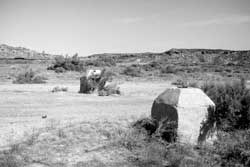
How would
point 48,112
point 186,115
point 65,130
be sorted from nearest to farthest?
1. point 186,115
2. point 65,130
3. point 48,112

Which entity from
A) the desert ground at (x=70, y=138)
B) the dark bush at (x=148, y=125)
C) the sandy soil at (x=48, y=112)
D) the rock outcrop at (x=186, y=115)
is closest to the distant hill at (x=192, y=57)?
the sandy soil at (x=48, y=112)

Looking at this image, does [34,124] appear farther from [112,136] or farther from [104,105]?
[104,105]

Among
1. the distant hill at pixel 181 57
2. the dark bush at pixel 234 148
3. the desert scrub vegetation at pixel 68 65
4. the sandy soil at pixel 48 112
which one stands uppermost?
the distant hill at pixel 181 57

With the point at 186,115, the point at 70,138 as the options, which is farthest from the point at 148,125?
the point at 70,138

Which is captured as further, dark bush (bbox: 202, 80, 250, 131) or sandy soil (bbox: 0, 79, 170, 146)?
sandy soil (bbox: 0, 79, 170, 146)

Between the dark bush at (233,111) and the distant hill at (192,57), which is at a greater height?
the distant hill at (192,57)

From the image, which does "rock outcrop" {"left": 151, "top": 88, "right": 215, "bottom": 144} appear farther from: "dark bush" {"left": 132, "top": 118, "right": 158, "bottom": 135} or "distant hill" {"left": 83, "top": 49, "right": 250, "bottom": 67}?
"distant hill" {"left": 83, "top": 49, "right": 250, "bottom": 67}

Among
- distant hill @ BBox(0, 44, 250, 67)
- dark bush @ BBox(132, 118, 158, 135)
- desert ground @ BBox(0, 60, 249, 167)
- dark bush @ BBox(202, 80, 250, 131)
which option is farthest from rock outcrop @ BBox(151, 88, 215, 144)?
distant hill @ BBox(0, 44, 250, 67)

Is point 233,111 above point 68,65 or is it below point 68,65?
below

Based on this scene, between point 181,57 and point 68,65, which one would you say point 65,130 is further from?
point 181,57

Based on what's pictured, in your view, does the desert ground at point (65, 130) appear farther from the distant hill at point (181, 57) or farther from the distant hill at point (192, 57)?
the distant hill at point (192, 57)

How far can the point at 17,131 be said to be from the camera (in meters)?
8.45

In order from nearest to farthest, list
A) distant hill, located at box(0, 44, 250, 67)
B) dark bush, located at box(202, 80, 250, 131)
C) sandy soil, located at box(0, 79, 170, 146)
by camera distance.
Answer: dark bush, located at box(202, 80, 250, 131), sandy soil, located at box(0, 79, 170, 146), distant hill, located at box(0, 44, 250, 67)

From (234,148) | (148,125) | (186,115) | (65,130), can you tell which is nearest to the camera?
(234,148)
